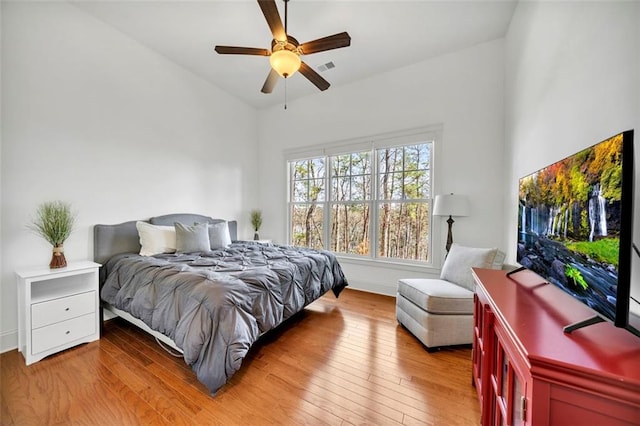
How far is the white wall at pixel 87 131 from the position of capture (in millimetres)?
2158

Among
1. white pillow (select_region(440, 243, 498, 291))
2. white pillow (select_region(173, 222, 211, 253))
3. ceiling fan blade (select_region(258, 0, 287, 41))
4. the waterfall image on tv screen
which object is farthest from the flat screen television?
white pillow (select_region(173, 222, 211, 253))

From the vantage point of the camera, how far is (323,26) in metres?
2.70

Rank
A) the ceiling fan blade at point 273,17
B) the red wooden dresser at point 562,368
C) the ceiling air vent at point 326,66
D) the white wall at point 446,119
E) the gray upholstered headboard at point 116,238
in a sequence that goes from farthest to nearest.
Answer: the ceiling air vent at point 326,66 < the white wall at point 446,119 < the gray upholstered headboard at point 116,238 < the ceiling fan blade at point 273,17 < the red wooden dresser at point 562,368

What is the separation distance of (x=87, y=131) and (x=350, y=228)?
3500 mm

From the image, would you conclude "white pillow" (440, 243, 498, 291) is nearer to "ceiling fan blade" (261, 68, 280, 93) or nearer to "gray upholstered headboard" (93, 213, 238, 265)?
"ceiling fan blade" (261, 68, 280, 93)

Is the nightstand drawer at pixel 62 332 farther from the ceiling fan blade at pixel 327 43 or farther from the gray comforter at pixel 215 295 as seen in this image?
the ceiling fan blade at pixel 327 43

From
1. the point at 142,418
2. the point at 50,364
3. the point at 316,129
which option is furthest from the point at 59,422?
the point at 316,129

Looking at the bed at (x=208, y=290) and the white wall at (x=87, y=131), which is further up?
the white wall at (x=87, y=131)

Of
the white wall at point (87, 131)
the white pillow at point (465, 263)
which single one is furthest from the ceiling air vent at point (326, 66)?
the white pillow at point (465, 263)

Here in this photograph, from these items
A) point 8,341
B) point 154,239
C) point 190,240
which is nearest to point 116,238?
point 154,239

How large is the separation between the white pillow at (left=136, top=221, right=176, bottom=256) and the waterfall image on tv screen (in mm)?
3389

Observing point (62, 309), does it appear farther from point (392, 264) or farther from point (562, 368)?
point (392, 264)

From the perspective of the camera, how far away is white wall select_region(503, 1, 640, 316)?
1.08 m

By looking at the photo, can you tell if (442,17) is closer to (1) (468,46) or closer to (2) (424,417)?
(1) (468,46)
